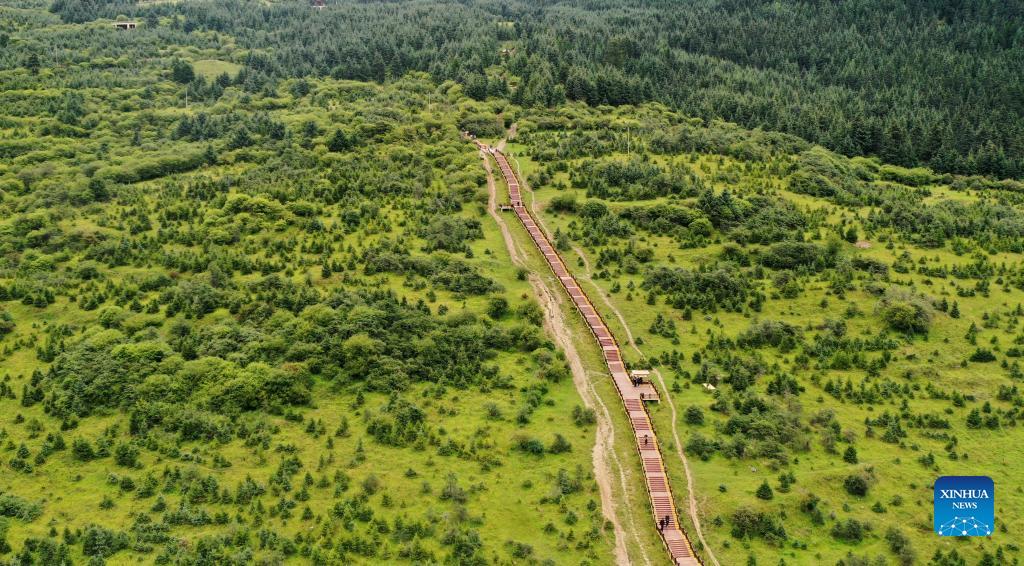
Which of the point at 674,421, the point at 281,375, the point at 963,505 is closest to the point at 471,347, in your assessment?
the point at 281,375

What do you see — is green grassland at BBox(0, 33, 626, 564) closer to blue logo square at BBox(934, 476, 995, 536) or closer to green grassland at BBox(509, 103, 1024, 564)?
green grassland at BBox(509, 103, 1024, 564)

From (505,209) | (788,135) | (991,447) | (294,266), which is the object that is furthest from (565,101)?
(991,447)

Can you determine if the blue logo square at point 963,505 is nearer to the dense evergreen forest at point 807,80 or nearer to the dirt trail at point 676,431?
the dirt trail at point 676,431

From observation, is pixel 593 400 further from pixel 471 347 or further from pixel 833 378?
pixel 833 378

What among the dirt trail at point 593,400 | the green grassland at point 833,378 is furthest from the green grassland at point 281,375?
the green grassland at point 833,378

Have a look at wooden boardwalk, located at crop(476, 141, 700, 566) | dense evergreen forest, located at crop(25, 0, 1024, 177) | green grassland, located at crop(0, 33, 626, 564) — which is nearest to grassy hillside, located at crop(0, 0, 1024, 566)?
green grassland, located at crop(0, 33, 626, 564)

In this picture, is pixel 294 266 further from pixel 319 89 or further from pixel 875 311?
pixel 319 89
